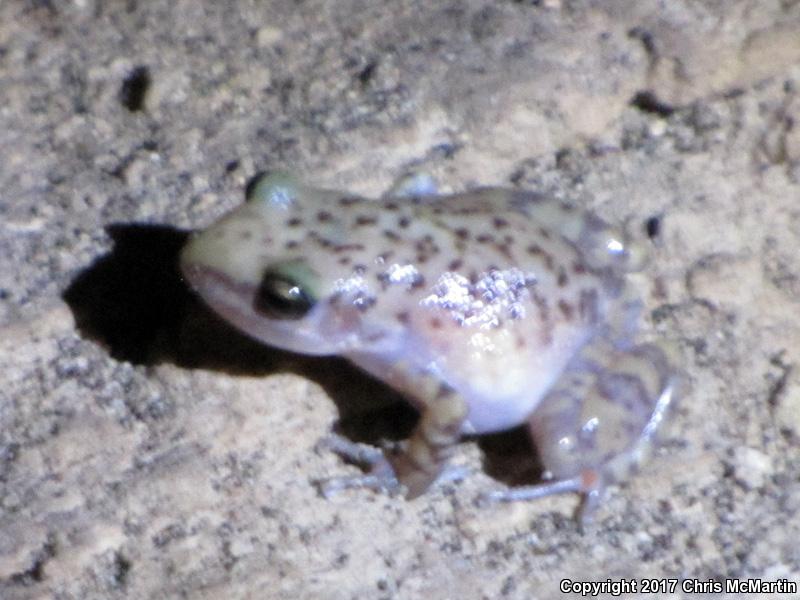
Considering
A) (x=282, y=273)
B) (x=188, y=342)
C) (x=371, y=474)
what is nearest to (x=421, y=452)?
(x=371, y=474)

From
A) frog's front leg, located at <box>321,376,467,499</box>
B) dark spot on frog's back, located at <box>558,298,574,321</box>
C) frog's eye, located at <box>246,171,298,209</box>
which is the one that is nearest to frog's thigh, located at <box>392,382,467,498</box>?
frog's front leg, located at <box>321,376,467,499</box>

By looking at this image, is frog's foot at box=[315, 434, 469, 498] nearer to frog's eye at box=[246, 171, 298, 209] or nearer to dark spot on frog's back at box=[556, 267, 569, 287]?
dark spot on frog's back at box=[556, 267, 569, 287]

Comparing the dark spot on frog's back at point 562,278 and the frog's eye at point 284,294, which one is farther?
the dark spot on frog's back at point 562,278

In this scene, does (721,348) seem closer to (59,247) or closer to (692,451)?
(692,451)

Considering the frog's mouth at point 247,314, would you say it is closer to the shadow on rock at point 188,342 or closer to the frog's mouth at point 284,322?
the frog's mouth at point 284,322

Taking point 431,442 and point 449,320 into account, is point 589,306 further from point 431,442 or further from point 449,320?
point 431,442

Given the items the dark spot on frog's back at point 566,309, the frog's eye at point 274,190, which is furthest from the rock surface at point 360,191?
the frog's eye at point 274,190

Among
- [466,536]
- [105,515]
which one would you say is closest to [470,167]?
[466,536]
